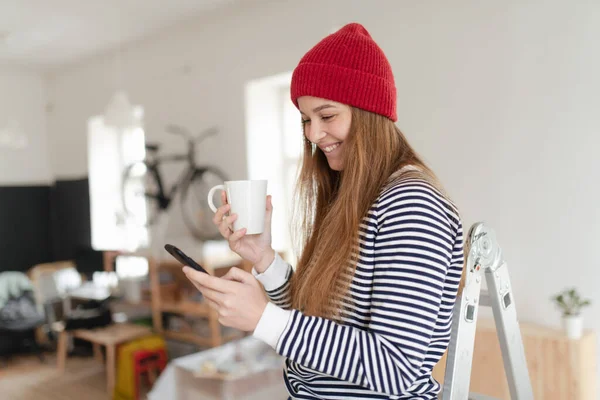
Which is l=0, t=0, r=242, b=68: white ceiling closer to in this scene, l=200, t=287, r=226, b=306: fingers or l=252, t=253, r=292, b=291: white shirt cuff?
l=252, t=253, r=292, b=291: white shirt cuff

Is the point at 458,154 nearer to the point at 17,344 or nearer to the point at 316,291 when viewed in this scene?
the point at 316,291

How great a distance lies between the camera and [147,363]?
12.3 feet

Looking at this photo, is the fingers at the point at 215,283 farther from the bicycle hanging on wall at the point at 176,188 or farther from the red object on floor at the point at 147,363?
the red object on floor at the point at 147,363

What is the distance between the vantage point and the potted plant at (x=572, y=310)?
6.91 ft

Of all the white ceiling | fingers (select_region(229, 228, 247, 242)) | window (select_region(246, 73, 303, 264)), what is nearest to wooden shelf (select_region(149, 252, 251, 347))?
window (select_region(246, 73, 303, 264))

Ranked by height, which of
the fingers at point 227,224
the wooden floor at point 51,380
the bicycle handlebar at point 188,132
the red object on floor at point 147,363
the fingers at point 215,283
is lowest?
the wooden floor at point 51,380

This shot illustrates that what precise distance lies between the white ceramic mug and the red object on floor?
9.79 ft

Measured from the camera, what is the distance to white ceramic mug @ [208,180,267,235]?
1.02m

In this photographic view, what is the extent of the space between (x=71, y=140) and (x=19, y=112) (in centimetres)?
70

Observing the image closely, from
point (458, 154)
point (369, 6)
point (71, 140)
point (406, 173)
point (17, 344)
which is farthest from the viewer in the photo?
point (71, 140)

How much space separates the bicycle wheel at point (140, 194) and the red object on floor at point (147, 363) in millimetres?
1257

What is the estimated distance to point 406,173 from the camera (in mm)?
851

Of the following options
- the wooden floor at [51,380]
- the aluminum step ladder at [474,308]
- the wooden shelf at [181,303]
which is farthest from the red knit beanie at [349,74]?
the wooden floor at [51,380]

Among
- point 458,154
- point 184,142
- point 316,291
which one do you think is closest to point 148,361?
point 184,142
